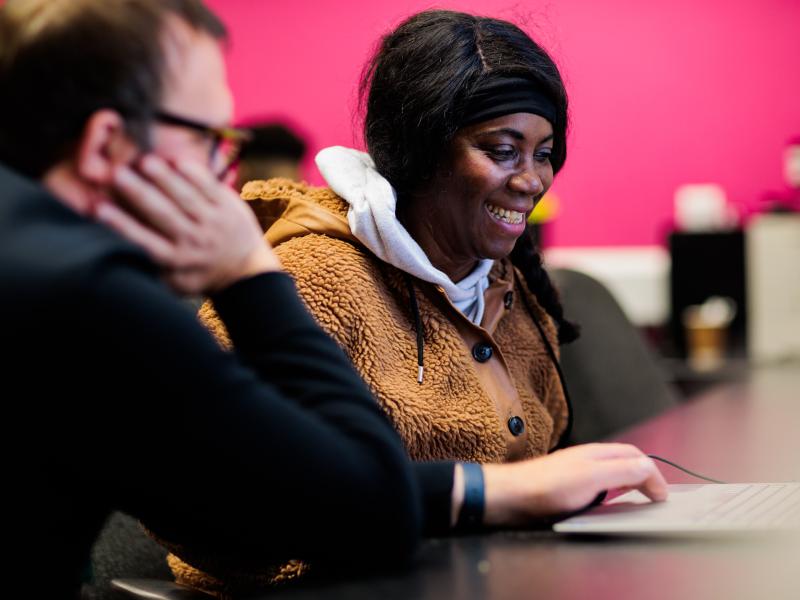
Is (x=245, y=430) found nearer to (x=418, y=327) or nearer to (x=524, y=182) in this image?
(x=418, y=327)

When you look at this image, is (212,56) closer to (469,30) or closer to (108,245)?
(108,245)

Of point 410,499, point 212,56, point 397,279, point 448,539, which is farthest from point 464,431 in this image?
point 212,56

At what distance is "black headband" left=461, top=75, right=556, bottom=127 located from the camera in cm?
132

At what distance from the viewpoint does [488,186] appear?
1.34 metres

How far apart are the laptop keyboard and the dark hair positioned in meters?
0.58

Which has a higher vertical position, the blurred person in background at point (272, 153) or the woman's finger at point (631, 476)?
the blurred person in background at point (272, 153)

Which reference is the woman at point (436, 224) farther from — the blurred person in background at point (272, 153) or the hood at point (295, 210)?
the blurred person in background at point (272, 153)

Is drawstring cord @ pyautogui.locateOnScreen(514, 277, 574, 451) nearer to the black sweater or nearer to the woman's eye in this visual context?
the woman's eye

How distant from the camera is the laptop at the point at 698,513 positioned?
0.88 meters

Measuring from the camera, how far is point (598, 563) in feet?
2.68

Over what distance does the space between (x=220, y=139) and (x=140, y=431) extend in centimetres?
25

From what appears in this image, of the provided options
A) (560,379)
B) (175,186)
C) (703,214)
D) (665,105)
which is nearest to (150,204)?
(175,186)

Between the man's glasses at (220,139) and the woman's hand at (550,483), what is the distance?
35cm

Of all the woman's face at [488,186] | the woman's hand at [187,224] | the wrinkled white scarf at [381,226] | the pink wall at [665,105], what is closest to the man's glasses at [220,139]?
the woman's hand at [187,224]
